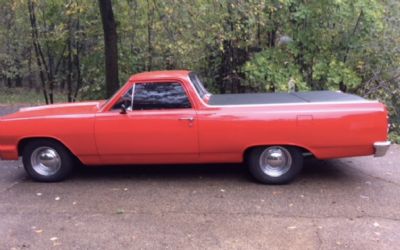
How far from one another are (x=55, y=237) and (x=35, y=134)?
76.5 inches

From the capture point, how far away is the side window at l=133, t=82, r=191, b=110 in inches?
242

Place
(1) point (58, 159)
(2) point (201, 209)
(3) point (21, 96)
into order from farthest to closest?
(3) point (21, 96), (1) point (58, 159), (2) point (201, 209)

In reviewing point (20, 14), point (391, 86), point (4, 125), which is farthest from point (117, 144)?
point (20, 14)

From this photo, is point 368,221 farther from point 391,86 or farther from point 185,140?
point 391,86

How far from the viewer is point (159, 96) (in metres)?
6.21

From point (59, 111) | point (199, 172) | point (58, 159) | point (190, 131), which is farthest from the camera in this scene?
point (199, 172)

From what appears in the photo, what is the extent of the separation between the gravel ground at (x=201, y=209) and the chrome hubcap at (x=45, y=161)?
20 cm

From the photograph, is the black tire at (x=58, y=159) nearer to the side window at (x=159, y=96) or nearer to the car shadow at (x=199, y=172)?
the car shadow at (x=199, y=172)

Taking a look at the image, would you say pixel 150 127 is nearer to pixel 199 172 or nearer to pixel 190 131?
pixel 190 131

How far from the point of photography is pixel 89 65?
37.4 ft

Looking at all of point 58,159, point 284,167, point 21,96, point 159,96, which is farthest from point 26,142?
point 21,96

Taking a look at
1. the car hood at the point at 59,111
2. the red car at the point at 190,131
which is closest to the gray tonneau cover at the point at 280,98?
the red car at the point at 190,131

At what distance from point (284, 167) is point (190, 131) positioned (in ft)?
4.34

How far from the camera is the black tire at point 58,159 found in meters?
6.31
